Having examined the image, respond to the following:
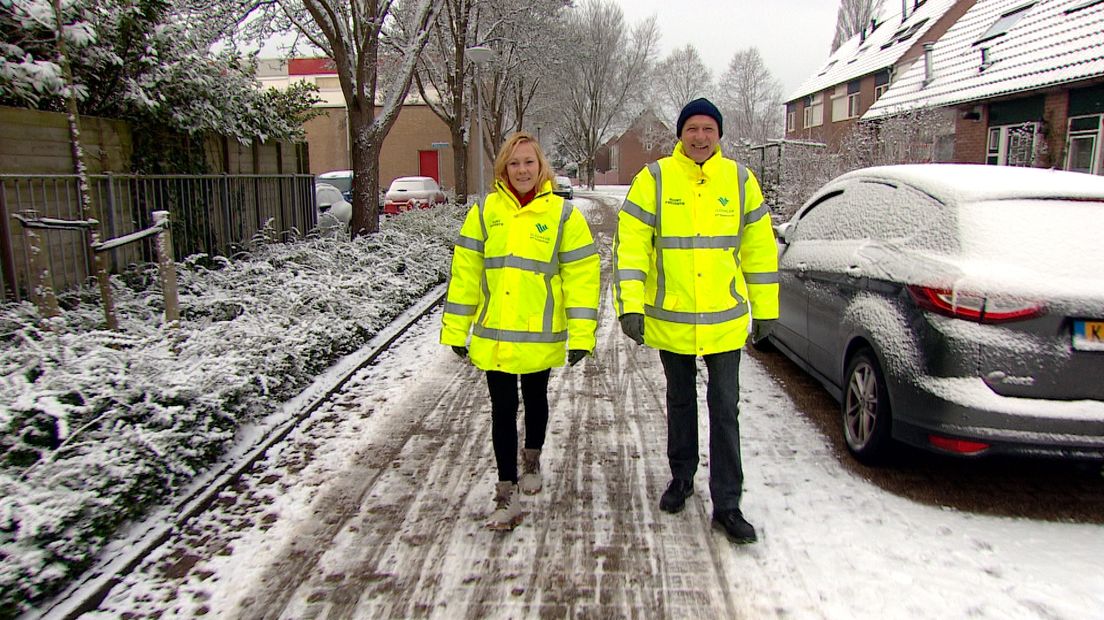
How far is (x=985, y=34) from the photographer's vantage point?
19.1m

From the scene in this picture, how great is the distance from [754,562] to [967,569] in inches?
33.0

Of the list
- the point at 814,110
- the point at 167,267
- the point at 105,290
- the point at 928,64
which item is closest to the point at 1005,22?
the point at 928,64

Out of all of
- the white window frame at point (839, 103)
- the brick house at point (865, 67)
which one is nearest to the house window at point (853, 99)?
the brick house at point (865, 67)

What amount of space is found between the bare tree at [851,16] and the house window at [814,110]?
20.1 m

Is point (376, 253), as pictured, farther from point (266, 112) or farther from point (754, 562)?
point (754, 562)

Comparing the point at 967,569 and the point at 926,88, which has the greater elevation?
the point at 926,88

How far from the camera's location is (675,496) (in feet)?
11.8

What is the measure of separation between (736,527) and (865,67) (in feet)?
99.1

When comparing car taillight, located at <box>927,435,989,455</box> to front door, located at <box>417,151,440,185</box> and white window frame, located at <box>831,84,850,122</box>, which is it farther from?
front door, located at <box>417,151,440,185</box>

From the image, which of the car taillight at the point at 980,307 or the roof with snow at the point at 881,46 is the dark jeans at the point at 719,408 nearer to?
the car taillight at the point at 980,307

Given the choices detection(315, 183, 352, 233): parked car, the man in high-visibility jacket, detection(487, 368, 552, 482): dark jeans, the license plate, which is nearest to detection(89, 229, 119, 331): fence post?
detection(487, 368, 552, 482): dark jeans

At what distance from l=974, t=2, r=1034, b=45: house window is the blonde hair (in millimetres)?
18930

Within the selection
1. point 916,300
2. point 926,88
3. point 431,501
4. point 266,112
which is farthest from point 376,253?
point 926,88

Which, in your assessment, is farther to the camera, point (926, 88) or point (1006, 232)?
point (926, 88)
